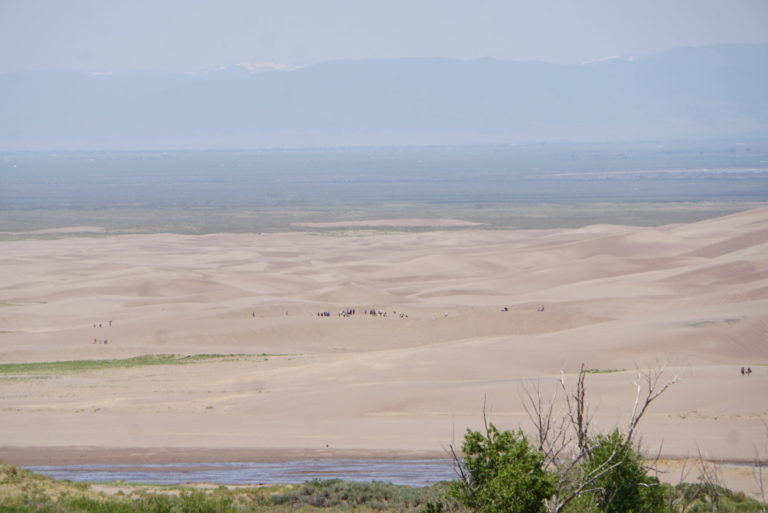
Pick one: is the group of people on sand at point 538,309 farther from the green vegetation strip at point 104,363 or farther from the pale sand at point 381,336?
the green vegetation strip at point 104,363

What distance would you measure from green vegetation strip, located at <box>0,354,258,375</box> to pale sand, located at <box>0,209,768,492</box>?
1.28 meters

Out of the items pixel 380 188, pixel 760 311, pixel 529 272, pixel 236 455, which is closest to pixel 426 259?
pixel 529 272

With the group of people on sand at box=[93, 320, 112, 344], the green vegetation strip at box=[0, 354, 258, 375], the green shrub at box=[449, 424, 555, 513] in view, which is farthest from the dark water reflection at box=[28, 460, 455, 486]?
the group of people on sand at box=[93, 320, 112, 344]

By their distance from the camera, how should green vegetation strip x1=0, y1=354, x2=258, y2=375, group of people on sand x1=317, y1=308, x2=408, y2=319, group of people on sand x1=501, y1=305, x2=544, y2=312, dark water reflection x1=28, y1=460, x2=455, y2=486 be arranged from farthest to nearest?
group of people on sand x1=317, y1=308, x2=408, y2=319
group of people on sand x1=501, y1=305, x2=544, y2=312
green vegetation strip x1=0, y1=354, x2=258, y2=375
dark water reflection x1=28, y1=460, x2=455, y2=486

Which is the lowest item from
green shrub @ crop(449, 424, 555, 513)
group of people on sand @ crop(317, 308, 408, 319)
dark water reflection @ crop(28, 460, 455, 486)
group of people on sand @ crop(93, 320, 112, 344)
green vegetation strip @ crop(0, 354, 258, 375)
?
dark water reflection @ crop(28, 460, 455, 486)

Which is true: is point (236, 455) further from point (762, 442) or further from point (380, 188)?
point (380, 188)

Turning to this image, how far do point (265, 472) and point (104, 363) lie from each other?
16.1 m

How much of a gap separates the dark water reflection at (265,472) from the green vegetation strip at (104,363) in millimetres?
13059

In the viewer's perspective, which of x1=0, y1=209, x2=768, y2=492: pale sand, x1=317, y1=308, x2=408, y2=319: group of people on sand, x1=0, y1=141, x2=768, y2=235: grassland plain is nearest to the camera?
x1=0, y1=209, x2=768, y2=492: pale sand

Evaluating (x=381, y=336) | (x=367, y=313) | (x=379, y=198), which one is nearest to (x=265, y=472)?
(x=381, y=336)

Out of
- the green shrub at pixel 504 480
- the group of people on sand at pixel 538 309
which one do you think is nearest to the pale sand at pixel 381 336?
the group of people on sand at pixel 538 309

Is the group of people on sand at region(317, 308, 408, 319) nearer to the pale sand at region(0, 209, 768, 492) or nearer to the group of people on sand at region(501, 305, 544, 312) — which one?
the pale sand at region(0, 209, 768, 492)

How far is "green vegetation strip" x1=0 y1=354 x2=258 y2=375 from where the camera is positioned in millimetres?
31641

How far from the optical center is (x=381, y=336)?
38281 mm
